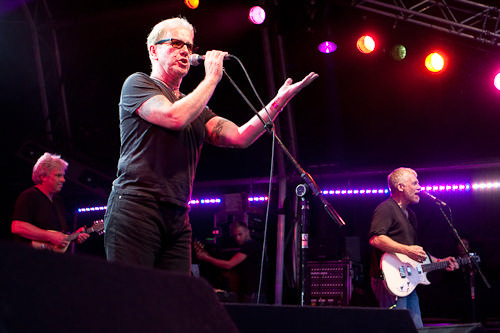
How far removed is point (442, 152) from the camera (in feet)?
25.9

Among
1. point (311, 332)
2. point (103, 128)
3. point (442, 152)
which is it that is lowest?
point (311, 332)

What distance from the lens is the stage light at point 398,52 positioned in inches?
287

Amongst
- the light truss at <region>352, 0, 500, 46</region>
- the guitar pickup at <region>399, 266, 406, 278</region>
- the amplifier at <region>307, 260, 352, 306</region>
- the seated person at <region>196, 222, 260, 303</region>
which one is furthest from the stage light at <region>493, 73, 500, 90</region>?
the seated person at <region>196, 222, 260, 303</region>

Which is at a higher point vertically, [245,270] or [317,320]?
[245,270]

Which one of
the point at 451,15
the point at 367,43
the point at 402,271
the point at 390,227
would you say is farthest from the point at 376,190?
the point at 402,271

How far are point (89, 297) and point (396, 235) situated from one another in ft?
13.7

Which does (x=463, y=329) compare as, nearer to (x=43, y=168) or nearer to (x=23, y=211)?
(x=23, y=211)

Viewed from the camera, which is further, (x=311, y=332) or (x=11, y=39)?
(x=11, y=39)

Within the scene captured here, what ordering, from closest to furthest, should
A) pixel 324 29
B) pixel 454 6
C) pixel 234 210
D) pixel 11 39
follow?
pixel 454 6 < pixel 324 29 < pixel 11 39 < pixel 234 210

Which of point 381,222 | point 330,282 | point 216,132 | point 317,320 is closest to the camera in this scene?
point 317,320

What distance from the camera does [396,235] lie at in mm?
4832

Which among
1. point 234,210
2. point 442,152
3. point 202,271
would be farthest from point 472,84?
point 202,271

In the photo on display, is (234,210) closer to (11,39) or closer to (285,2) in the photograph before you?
(285,2)

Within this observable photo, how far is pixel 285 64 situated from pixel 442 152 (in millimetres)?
2682
